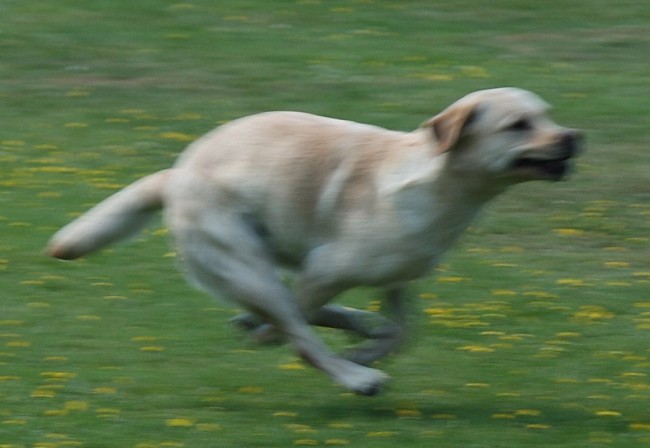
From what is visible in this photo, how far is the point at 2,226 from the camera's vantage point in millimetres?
11273

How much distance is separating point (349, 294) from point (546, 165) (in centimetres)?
302

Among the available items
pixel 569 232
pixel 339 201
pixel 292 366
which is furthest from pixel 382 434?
pixel 569 232

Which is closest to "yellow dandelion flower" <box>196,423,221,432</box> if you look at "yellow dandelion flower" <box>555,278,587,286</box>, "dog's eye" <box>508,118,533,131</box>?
"dog's eye" <box>508,118,533,131</box>

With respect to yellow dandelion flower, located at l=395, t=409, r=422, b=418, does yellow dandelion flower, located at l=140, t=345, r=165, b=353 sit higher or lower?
higher

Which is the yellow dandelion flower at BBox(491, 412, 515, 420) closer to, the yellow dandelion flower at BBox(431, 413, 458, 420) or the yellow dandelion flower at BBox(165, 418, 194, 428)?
the yellow dandelion flower at BBox(431, 413, 458, 420)

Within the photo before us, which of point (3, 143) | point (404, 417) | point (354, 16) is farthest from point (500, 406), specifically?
point (354, 16)

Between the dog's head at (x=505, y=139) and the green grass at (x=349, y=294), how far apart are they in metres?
1.21

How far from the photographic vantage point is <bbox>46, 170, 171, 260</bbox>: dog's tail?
26.2ft

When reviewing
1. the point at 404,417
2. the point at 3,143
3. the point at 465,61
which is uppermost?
the point at 465,61

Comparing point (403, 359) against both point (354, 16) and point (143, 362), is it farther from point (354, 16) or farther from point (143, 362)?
point (354, 16)

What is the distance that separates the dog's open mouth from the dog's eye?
139mm

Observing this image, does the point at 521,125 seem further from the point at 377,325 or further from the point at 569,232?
the point at 569,232

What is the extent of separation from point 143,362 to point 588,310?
110 inches

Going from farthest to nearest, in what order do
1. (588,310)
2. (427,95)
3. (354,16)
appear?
(354,16) → (427,95) → (588,310)
